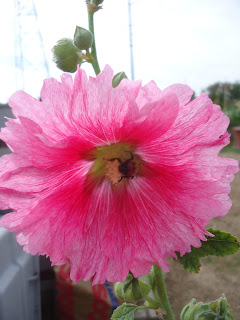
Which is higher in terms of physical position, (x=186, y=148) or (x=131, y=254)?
(x=186, y=148)

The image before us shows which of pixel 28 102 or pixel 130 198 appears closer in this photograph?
pixel 28 102

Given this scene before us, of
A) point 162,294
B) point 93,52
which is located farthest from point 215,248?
point 93,52

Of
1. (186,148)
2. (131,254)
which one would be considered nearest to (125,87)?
(186,148)

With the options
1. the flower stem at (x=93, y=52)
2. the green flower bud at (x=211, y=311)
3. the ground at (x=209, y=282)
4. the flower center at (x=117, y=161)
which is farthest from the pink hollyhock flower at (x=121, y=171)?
the ground at (x=209, y=282)

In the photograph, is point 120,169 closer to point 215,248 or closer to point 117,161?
point 117,161

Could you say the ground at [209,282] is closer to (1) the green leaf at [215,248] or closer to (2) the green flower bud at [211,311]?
(2) the green flower bud at [211,311]

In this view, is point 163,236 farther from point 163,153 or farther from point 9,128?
point 9,128

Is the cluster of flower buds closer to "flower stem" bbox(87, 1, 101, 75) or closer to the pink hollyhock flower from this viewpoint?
"flower stem" bbox(87, 1, 101, 75)
